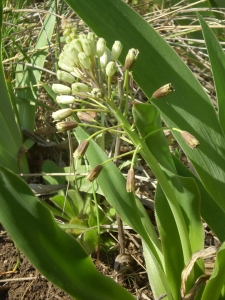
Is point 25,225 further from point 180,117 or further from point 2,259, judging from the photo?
point 2,259

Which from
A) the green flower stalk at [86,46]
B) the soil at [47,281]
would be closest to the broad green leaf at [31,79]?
the soil at [47,281]

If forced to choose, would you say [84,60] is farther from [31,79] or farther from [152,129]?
[31,79]

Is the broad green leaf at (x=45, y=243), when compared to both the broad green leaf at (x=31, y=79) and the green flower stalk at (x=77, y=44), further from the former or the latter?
the broad green leaf at (x=31, y=79)

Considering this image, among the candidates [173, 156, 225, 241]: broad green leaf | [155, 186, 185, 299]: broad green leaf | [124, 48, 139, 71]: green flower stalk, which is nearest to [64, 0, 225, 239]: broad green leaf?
[173, 156, 225, 241]: broad green leaf

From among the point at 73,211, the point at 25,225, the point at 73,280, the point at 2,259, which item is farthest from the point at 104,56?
the point at 2,259

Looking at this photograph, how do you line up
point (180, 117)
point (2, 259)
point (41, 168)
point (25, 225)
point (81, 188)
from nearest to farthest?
point (25, 225) < point (180, 117) < point (2, 259) < point (81, 188) < point (41, 168)

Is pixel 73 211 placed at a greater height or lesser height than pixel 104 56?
lesser
